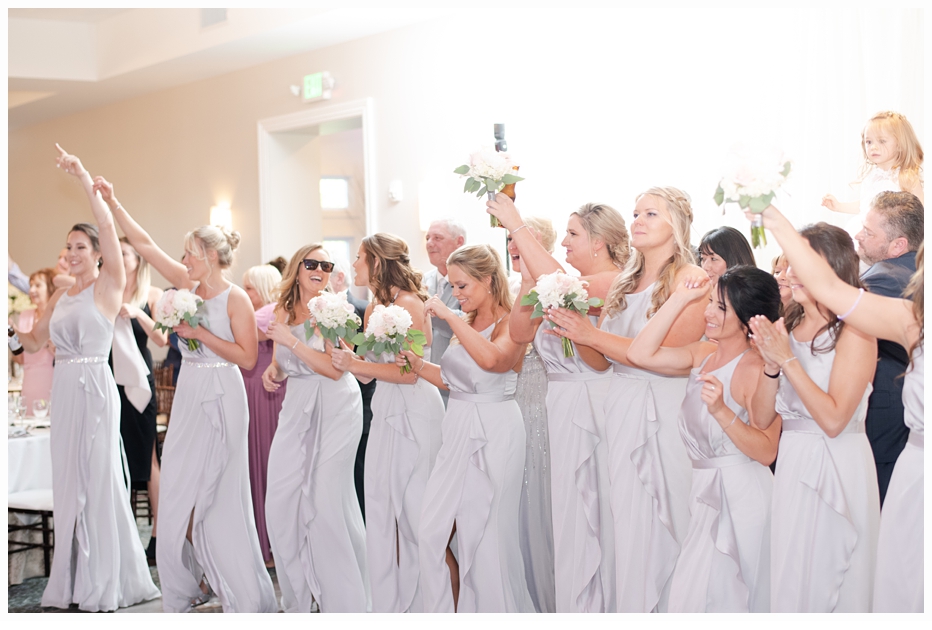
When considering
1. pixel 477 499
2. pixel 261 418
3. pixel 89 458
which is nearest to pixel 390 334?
pixel 477 499

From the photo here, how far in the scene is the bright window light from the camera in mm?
14844

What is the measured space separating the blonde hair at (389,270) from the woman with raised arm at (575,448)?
70 centimetres

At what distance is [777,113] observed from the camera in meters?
6.13

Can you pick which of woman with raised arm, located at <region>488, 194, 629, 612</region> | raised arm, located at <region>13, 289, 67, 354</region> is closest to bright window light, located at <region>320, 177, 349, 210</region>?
raised arm, located at <region>13, 289, 67, 354</region>

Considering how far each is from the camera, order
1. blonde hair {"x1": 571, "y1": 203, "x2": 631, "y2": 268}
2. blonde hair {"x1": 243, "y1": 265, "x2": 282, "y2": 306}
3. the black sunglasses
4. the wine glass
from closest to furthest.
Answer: blonde hair {"x1": 571, "y1": 203, "x2": 631, "y2": 268} → the black sunglasses → the wine glass → blonde hair {"x1": 243, "y1": 265, "x2": 282, "y2": 306}

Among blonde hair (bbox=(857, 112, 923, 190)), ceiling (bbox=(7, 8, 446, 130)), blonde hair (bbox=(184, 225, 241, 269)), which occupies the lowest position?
blonde hair (bbox=(184, 225, 241, 269))

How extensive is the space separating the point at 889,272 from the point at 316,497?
8.90 ft

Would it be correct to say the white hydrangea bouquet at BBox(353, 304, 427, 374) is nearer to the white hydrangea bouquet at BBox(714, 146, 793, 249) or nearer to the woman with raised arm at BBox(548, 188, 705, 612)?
the woman with raised arm at BBox(548, 188, 705, 612)

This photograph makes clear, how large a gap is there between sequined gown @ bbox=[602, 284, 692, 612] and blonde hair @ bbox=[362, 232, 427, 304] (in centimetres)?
126

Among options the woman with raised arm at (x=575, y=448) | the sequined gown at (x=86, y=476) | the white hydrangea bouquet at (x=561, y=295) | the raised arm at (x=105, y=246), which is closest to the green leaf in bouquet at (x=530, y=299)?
the white hydrangea bouquet at (x=561, y=295)

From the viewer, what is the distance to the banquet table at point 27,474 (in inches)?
220

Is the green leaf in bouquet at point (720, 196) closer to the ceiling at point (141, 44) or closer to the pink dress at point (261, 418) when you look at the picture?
the pink dress at point (261, 418)

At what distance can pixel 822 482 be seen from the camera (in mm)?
2885

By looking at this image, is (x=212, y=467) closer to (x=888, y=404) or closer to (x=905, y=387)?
(x=888, y=404)
